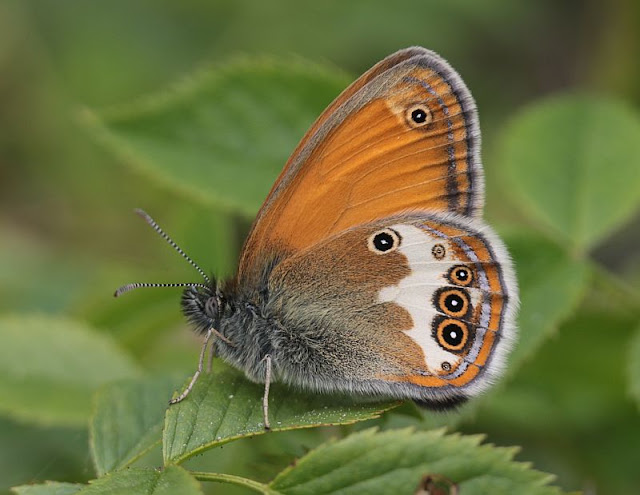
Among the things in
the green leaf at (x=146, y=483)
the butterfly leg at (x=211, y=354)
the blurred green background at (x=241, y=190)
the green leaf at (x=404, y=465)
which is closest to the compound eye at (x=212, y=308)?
the butterfly leg at (x=211, y=354)

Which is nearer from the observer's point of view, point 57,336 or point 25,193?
point 57,336

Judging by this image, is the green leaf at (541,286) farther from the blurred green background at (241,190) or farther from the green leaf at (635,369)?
the green leaf at (635,369)

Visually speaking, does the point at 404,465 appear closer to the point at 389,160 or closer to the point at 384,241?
the point at 384,241

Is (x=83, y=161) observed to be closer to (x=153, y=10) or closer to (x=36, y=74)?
(x=36, y=74)

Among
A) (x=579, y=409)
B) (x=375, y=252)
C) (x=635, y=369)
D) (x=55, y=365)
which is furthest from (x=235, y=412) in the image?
(x=579, y=409)

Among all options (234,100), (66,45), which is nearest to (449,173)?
(234,100)

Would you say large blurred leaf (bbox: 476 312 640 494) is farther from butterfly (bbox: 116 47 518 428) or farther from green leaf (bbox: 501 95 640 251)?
butterfly (bbox: 116 47 518 428)

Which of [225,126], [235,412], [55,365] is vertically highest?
[225,126]
